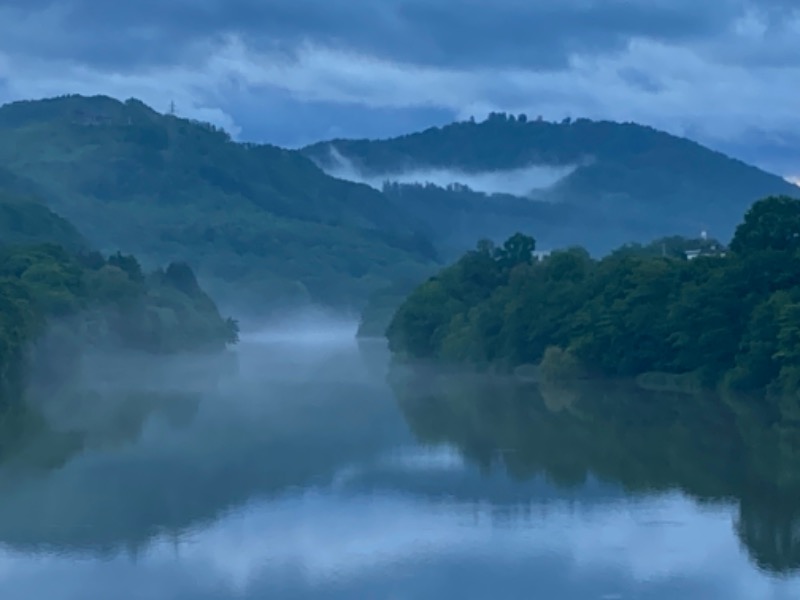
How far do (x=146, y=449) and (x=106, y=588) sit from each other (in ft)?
54.9

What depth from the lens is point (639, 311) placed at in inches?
2361

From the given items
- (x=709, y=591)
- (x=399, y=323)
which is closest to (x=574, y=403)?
(x=709, y=591)

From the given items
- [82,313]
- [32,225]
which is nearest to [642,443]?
[82,313]

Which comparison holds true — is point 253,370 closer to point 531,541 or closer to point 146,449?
point 146,449

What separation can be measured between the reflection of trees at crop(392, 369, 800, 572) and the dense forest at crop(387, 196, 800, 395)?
2518mm

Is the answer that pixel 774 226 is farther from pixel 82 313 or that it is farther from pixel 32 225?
pixel 32 225

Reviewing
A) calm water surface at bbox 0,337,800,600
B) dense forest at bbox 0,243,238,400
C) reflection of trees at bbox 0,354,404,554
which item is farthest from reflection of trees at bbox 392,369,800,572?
dense forest at bbox 0,243,238,400

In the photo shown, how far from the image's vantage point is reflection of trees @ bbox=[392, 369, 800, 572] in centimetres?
2667

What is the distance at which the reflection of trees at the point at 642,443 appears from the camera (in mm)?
26672

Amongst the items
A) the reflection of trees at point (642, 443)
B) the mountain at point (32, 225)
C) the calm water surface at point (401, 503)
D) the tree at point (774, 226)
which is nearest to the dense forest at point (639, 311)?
the tree at point (774, 226)

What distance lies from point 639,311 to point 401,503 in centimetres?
3381

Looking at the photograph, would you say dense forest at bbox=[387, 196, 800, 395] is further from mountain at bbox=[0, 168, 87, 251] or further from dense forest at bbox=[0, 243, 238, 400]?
mountain at bbox=[0, 168, 87, 251]

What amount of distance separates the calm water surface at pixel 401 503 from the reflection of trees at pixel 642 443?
0.09 m

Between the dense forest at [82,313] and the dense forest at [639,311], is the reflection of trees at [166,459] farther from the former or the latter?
the dense forest at [639,311]
